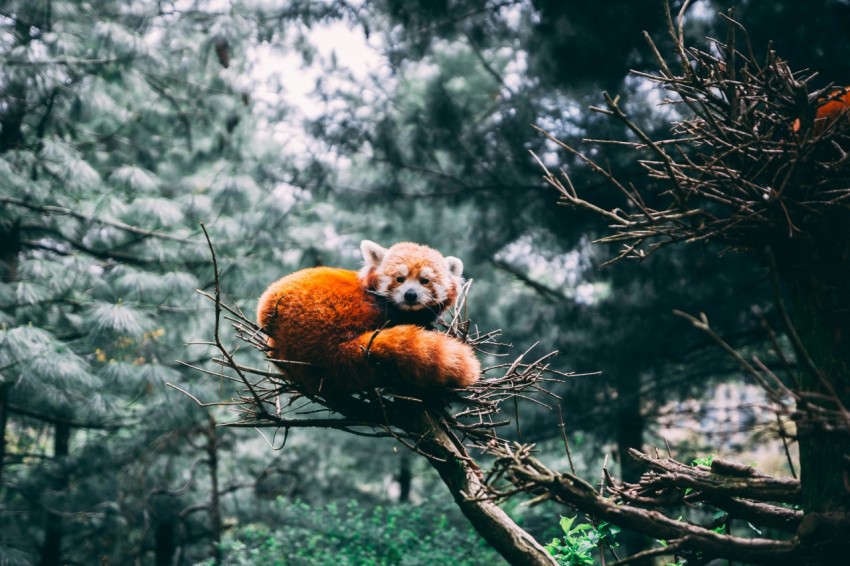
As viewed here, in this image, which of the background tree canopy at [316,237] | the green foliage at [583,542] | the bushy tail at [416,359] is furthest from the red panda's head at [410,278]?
the background tree canopy at [316,237]

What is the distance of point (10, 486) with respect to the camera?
21.7 feet

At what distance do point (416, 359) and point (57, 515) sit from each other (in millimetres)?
6931

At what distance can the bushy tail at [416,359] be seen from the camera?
1947mm

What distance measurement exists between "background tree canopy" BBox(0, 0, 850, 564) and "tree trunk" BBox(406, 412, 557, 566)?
3.45 meters

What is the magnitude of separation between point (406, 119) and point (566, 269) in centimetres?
239

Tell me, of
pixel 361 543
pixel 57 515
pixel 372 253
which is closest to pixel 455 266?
pixel 372 253

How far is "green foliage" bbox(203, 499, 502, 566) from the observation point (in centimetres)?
586

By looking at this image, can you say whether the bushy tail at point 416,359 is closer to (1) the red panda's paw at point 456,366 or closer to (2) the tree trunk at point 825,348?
(1) the red panda's paw at point 456,366

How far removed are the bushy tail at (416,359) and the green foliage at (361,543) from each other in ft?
13.9

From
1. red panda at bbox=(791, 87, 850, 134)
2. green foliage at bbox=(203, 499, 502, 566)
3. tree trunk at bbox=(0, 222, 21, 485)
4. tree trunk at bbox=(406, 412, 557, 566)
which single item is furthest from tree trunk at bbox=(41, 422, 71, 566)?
red panda at bbox=(791, 87, 850, 134)

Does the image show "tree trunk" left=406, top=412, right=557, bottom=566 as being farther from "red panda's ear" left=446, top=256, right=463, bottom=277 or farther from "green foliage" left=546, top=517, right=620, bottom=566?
"red panda's ear" left=446, top=256, right=463, bottom=277

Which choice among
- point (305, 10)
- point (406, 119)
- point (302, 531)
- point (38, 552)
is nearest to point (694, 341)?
point (406, 119)

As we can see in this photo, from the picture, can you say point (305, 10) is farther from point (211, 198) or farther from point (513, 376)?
point (513, 376)

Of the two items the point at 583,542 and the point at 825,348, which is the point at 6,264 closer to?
the point at 583,542
